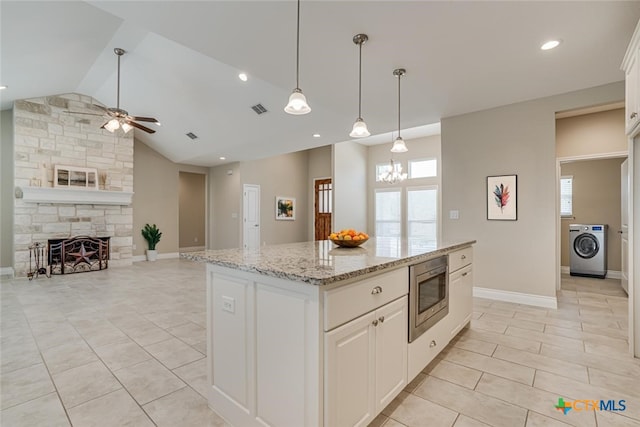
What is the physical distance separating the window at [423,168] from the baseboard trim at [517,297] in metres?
4.62

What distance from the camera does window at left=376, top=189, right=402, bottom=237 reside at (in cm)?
896

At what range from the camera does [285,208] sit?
9383 millimetres

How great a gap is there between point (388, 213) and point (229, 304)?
7939mm

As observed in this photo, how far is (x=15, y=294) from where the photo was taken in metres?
4.45

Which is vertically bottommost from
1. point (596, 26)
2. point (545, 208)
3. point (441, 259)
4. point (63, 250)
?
point (63, 250)

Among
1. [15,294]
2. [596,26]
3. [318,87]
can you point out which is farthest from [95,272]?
[596,26]

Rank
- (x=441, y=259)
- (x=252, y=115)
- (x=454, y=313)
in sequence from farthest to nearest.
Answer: (x=252, y=115) < (x=454, y=313) < (x=441, y=259)

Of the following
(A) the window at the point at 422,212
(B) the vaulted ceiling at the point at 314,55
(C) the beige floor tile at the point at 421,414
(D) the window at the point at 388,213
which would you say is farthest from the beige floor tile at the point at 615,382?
(D) the window at the point at 388,213

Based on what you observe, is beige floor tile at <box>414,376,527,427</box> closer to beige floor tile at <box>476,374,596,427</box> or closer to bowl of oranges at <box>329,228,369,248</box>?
beige floor tile at <box>476,374,596,427</box>

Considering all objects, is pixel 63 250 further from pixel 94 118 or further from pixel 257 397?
pixel 257 397

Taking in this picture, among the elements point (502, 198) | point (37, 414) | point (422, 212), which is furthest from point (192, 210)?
point (502, 198)

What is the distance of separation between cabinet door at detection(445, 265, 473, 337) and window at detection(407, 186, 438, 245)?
5410mm

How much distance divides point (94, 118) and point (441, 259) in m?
7.72

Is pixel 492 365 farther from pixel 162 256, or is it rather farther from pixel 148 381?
pixel 162 256
